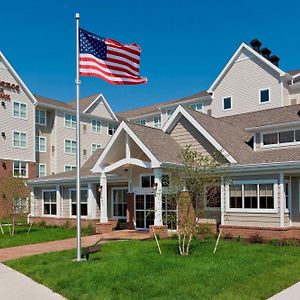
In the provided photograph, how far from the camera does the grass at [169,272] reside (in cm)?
930

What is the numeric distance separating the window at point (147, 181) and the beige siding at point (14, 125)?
2161 cm

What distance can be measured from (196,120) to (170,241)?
6825 millimetres

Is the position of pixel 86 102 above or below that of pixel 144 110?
above

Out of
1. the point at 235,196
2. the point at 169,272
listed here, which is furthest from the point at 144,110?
the point at 169,272

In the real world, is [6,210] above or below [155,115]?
below

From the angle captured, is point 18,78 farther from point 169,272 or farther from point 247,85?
point 169,272

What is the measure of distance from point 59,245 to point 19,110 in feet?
88.5

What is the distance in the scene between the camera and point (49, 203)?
98.9 feet

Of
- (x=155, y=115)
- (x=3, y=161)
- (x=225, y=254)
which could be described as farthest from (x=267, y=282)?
(x=155, y=115)

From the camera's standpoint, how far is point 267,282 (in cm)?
1012

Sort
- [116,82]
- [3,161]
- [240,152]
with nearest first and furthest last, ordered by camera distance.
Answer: [116,82] < [240,152] < [3,161]

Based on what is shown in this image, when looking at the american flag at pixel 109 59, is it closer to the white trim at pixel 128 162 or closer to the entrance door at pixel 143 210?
the white trim at pixel 128 162

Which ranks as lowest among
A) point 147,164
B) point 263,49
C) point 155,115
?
point 147,164

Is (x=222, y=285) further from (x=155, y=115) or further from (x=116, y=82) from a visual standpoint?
(x=155, y=115)
